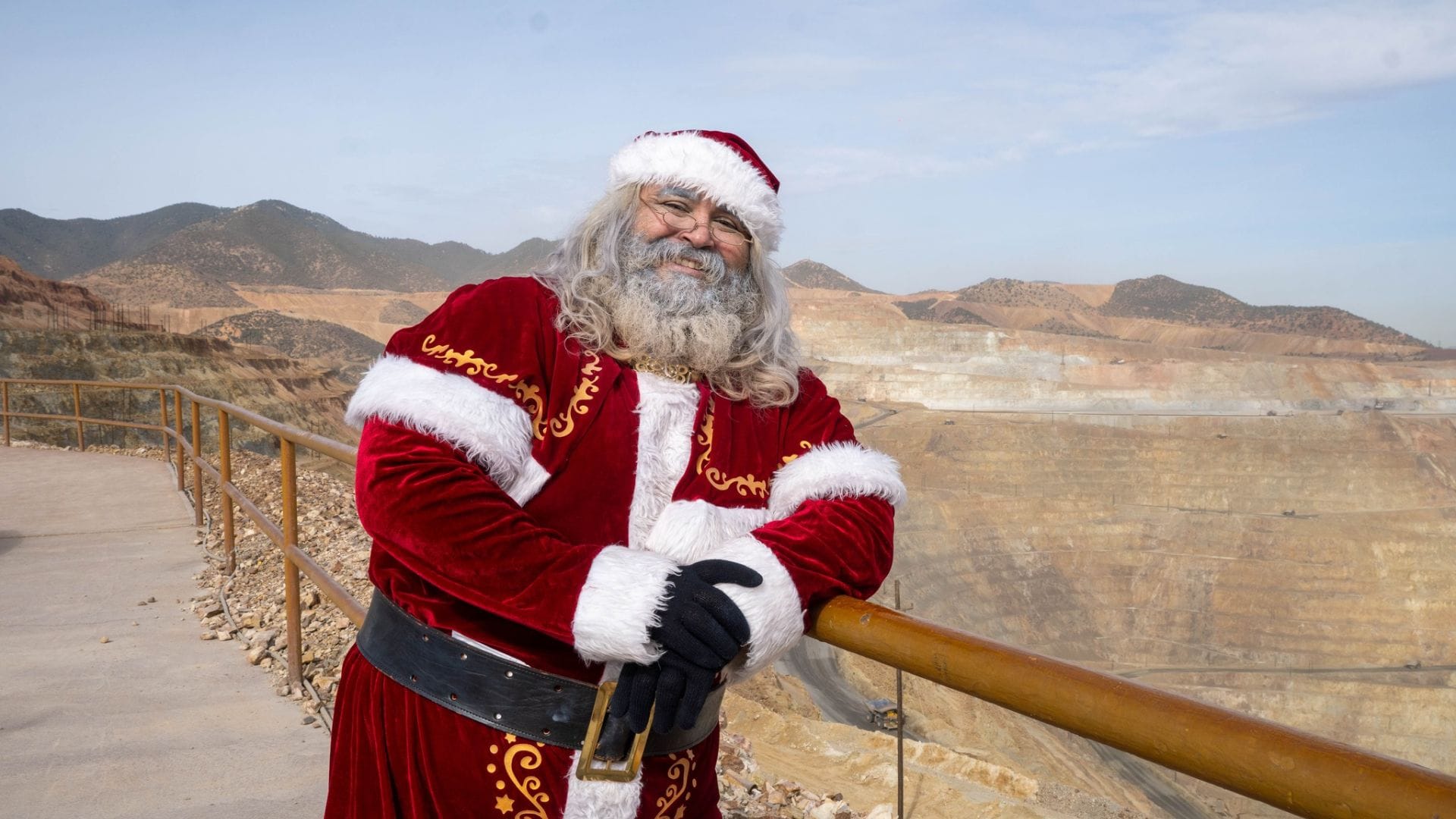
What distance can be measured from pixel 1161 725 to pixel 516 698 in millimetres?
890

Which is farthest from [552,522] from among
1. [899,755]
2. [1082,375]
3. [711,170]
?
[1082,375]

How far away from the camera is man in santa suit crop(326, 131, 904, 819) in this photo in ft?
4.47

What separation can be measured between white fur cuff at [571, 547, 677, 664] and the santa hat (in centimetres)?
77

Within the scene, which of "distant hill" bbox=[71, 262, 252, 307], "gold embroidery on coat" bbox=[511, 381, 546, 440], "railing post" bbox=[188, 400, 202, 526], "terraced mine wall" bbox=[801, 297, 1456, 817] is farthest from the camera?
"distant hill" bbox=[71, 262, 252, 307]

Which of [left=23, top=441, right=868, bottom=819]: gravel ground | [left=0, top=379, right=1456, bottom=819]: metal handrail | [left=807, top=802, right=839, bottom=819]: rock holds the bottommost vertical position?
[left=807, top=802, right=839, bottom=819]: rock

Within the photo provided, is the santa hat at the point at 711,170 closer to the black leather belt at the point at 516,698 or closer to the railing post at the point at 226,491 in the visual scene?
the black leather belt at the point at 516,698

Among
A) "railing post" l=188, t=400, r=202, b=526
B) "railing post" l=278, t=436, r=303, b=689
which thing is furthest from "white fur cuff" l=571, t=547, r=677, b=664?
"railing post" l=188, t=400, r=202, b=526

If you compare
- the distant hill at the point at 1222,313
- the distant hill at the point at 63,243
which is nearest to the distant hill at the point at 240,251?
the distant hill at the point at 63,243

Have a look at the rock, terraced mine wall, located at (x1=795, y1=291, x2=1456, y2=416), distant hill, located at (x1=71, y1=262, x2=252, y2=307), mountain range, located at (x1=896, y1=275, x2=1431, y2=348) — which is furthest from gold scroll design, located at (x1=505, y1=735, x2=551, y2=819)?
mountain range, located at (x1=896, y1=275, x2=1431, y2=348)

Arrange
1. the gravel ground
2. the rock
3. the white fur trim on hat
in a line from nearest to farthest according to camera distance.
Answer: the white fur trim on hat < the gravel ground < the rock

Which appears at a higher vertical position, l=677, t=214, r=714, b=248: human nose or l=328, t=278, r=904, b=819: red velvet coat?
l=677, t=214, r=714, b=248: human nose

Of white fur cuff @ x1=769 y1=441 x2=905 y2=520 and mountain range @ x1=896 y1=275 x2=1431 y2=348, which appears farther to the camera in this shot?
mountain range @ x1=896 y1=275 x2=1431 y2=348

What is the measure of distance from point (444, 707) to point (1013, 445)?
65.7 metres

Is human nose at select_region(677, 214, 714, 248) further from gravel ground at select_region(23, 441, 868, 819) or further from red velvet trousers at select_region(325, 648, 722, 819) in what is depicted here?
gravel ground at select_region(23, 441, 868, 819)
